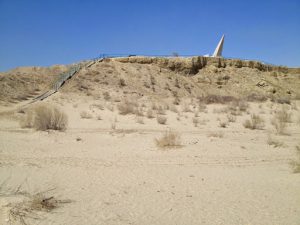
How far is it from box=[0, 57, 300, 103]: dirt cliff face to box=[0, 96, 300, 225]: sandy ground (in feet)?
63.4

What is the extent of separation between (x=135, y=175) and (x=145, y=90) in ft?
89.4

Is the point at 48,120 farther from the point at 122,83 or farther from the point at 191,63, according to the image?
the point at 191,63

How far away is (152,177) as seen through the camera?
7.11m

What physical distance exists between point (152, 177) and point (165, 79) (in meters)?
31.6

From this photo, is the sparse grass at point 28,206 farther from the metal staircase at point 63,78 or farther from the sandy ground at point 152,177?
the metal staircase at point 63,78

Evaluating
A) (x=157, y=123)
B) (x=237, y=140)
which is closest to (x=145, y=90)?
(x=157, y=123)

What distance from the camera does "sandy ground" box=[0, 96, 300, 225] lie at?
16.7ft

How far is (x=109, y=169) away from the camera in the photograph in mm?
7742

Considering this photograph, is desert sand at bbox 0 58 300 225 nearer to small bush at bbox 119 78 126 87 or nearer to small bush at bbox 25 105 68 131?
small bush at bbox 25 105 68 131

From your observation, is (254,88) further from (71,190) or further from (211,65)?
(71,190)

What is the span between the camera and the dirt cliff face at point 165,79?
33.1 metres

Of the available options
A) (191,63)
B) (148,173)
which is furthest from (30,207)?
(191,63)

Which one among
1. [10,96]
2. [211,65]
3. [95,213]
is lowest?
[95,213]

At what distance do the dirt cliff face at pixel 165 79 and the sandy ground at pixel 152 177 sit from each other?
1932 cm
